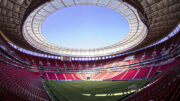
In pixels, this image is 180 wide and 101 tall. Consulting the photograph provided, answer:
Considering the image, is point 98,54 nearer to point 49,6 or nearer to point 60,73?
point 60,73

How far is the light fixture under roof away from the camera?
852 inches

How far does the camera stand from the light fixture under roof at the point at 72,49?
21.6m

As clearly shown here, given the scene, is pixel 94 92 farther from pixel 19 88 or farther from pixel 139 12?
pixel 139 12

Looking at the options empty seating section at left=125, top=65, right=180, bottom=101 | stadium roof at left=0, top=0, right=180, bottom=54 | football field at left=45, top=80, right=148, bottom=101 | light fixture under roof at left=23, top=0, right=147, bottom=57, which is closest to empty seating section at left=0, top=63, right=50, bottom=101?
football field at left=45, top=80, right=148, bottom=101

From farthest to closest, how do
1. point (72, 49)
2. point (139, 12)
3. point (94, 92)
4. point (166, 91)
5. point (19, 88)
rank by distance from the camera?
point (72, 49) → point (139, 12) → point (94, 92) → point (19, 88) → point (166, 91)

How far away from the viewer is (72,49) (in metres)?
42.4

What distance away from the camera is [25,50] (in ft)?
123

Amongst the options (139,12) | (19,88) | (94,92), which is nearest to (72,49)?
(94,92)

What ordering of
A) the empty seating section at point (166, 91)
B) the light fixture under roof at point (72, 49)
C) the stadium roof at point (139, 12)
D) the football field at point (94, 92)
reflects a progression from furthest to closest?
the light fixture under roof at point (72, 49) → the stadium roof at point (139, 12) → the football field at point (94, 92) → the empty seating section at point (166, 91)

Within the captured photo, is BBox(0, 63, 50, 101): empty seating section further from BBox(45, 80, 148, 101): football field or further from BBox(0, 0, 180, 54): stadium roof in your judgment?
BBox(0, 0, 180, 54): stadium roof

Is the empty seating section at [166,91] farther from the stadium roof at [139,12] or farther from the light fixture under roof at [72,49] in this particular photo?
the light fixture under roof at [72,49]

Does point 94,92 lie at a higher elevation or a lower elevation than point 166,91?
lower

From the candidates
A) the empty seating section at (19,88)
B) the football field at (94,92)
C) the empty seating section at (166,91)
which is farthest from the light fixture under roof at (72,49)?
the empty seating section at (166,91)

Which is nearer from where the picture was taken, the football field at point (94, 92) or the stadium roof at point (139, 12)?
the football field at point (94, 92)
